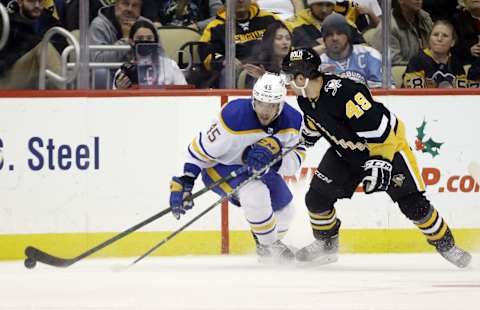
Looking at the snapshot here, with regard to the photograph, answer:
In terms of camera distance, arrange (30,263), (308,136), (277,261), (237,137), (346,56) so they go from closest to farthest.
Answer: (30,263) < (237,137) < (308,136) < (277,261) < (346,56)

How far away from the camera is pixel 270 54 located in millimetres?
8078

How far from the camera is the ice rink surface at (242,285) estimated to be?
5.41 m

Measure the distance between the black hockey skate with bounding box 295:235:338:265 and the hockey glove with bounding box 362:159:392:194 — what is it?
0.57 m

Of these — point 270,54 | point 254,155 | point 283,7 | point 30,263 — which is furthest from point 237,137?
point 30,263

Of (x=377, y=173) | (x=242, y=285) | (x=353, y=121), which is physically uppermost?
(x=353, y=121)

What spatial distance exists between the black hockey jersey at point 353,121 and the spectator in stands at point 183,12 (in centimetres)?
112

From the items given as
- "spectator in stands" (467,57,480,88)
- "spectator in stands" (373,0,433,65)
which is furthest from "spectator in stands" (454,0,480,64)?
"spectator in stands" (373,0,433,65)

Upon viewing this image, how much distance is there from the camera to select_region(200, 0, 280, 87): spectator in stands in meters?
8.02

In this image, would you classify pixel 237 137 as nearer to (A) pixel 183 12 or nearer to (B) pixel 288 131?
(B) pixel 288 131

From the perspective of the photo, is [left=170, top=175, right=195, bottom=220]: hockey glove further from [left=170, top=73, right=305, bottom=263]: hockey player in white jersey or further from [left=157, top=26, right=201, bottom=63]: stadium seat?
[left=157, top=26, right=201, bottom=63]: stadium seat

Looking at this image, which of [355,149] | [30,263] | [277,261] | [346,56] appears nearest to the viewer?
[30,263]

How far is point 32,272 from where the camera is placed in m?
7.11

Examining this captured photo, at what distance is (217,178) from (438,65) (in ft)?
5.73

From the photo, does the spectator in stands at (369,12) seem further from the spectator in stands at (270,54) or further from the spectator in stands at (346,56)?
the spectator in stands at (270,54)
